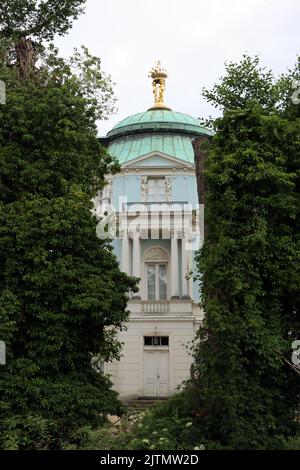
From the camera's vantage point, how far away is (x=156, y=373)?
2841cm

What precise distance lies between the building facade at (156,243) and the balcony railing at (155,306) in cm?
4

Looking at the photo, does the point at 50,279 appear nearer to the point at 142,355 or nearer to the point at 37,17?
the point at 37,17

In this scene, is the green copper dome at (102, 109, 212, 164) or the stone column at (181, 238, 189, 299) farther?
the green copper dome at (102, 109, 212, 164)

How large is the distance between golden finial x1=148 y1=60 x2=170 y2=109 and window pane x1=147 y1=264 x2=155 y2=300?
25.9 feet

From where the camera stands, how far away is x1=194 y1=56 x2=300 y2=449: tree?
11688 millimetres

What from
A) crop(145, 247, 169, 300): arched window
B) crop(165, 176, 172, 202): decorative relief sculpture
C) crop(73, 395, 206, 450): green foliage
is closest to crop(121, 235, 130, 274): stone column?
crop(145, 247, 169, 300): arched window

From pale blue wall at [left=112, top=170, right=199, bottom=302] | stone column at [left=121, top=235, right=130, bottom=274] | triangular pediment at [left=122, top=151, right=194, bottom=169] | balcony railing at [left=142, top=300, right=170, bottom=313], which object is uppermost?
triangular pediment at [left=122, top=151, right=194, bottom=169]

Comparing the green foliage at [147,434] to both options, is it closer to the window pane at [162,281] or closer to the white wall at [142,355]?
the white wall at [142,355]

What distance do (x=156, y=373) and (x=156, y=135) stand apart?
10.8m

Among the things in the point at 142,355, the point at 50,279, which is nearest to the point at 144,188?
the point at 142,355

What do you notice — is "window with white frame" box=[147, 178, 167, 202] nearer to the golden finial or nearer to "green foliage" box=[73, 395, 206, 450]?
the golden finial

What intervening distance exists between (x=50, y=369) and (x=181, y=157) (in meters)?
18.9
